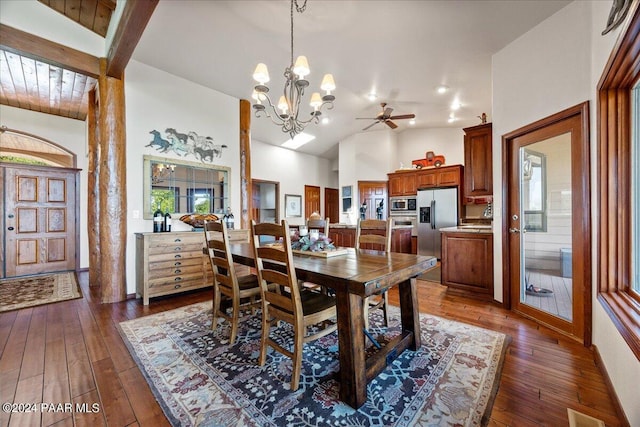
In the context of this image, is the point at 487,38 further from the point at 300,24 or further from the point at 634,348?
the point at 634,348

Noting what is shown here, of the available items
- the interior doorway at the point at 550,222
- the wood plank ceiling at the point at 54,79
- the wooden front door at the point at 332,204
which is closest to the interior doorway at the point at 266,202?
the wooden front door at the point at 332,204

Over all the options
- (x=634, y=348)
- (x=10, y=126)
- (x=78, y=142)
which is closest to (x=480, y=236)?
(x=634, y=348)

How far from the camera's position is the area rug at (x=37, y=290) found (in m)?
3.12

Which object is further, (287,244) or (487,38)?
(487,38)

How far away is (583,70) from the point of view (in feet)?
6.98

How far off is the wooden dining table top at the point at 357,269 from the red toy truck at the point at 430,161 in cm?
515

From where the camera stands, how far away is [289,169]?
7.57 m

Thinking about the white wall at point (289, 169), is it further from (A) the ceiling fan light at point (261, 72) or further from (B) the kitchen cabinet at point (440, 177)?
(A) the ceiling fan light at point (261, 72)

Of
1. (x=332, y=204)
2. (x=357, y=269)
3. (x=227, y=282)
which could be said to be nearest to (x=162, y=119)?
(x=227, y=282)

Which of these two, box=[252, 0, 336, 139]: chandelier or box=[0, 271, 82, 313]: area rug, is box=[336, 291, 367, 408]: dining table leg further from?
box=[0, 271, 82, 313]: area rug

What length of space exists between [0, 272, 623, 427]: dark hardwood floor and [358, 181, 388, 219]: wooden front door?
452cm

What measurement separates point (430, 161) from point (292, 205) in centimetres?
398

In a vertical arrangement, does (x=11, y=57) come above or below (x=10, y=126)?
above

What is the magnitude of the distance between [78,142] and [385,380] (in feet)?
22.2
